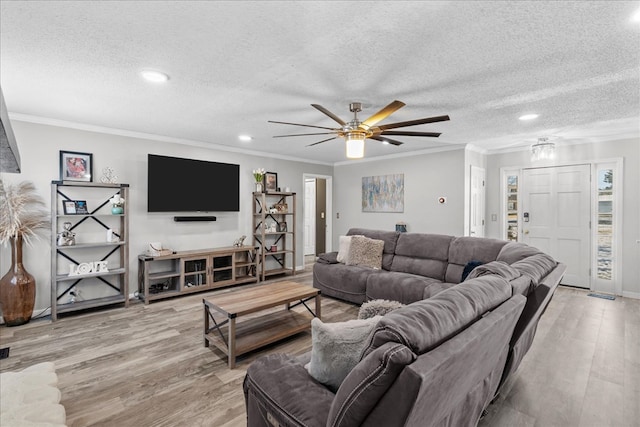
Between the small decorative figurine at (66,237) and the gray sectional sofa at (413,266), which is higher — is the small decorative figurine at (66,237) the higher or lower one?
the higher one

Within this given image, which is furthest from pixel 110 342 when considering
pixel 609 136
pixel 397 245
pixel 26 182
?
pixel 609 136

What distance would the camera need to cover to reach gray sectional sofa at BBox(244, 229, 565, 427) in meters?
0.92

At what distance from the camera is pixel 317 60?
2.19m

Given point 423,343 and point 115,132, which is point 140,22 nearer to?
point 423,343

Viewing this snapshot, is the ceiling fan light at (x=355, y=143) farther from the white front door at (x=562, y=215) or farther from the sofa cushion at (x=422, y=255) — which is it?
the white front door at (x=562, y=215)

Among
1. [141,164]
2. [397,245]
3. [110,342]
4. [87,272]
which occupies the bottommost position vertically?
[110,342]

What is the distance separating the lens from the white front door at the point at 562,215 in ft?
15.8

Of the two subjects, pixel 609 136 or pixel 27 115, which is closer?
pixel 27 115

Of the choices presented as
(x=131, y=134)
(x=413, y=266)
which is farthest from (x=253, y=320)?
(x=131, y=134)

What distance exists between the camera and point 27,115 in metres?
3.56

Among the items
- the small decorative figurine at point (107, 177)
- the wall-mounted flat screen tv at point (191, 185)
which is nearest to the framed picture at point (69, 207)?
the small decorative figurine at point (107, 177)

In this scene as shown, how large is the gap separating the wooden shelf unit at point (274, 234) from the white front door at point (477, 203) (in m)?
3.17

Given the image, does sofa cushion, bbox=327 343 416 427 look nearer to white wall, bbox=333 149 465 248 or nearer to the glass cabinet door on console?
the glass cabinet door on console

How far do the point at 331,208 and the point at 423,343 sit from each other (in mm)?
6337
